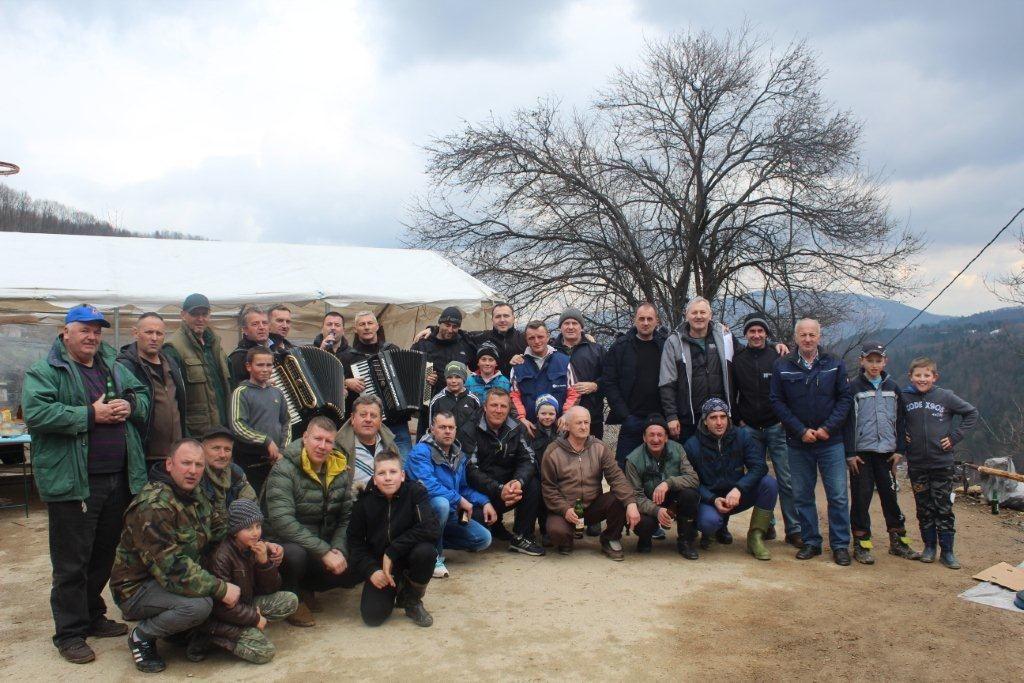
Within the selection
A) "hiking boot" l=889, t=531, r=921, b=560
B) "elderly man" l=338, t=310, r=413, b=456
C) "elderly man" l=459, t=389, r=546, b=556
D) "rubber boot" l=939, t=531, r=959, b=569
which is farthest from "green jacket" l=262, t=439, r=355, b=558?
"rubber boot" l=939, t=531, r=959, b=569

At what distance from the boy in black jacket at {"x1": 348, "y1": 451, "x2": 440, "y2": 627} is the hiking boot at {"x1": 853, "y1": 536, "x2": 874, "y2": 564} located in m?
3.19

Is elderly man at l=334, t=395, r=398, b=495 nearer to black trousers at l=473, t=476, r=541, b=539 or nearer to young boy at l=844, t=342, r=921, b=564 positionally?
black trousers at l=473, t=476, r=541, b=539

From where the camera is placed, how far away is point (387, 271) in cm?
974

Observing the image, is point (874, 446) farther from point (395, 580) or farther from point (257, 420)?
point (257, 420)

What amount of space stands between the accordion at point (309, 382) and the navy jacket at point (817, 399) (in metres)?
3.29

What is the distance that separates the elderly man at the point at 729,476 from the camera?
17.8 ft

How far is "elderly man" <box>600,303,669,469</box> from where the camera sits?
5.89 meters

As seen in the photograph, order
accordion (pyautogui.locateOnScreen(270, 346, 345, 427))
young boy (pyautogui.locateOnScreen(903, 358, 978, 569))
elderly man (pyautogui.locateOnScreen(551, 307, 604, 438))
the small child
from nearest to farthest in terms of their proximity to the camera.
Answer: accordion (pyautogui.locateOnScreen(270, 346, 345, 427)) → young boy (pyautogui.locateOnScreen(903, 358, 978, 569)) → the small child → elderly man (pyautogui.locateOnScreen(551, 307, 604, 438))

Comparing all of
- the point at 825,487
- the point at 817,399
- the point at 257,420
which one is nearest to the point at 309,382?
the point at 257,420

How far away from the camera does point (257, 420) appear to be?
470 centimetres

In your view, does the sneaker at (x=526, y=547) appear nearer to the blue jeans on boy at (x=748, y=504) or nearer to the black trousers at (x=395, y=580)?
the blue jeans on boy at (x=748, y=504)

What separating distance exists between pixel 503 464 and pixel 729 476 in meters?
1.70

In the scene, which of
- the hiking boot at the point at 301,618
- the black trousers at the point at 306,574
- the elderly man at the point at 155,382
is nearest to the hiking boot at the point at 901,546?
the black trousers at the point at 306,574

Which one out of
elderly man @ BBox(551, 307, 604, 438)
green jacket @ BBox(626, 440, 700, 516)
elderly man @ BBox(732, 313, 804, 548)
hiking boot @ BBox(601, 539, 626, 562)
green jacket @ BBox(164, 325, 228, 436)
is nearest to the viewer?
green jacket @ BBox(164, 325, 228, 436)
